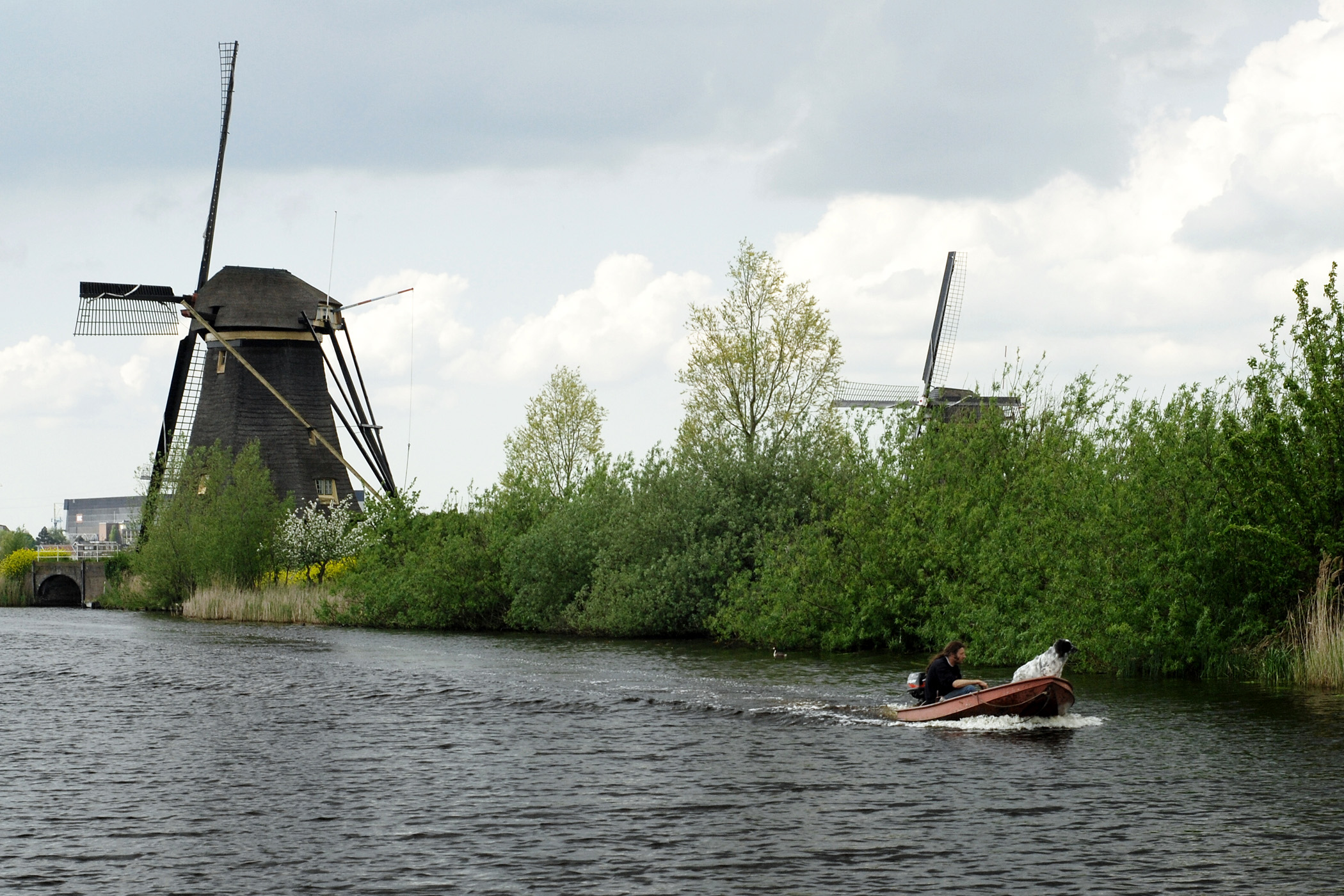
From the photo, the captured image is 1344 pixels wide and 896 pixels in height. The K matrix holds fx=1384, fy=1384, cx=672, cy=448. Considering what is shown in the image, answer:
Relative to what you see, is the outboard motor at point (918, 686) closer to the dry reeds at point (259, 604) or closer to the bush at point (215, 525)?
the dry reeds at point (259, 604)

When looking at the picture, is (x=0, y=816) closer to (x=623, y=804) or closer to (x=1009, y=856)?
(x=623, y=804)

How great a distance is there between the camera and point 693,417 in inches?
1980

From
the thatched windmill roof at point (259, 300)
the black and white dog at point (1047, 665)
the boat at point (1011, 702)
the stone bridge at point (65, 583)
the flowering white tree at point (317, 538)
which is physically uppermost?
the thatched windmill roof at point (259, 300)

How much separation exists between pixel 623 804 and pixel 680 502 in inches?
1034

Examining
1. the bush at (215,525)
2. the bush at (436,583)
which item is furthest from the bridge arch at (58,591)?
the bush at (436,583)

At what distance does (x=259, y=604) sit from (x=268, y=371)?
36.7 ft

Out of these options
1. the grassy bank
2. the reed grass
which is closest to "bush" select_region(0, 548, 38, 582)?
the reed grass

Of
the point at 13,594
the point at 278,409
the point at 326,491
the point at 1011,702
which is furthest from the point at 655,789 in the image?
the point at 13,594

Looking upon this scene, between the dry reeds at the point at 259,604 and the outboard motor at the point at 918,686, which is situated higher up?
the dry reeds at the point at 259,604

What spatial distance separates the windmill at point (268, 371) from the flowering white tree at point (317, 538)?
1.96 meters

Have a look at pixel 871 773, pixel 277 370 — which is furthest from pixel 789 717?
pixel 277 370

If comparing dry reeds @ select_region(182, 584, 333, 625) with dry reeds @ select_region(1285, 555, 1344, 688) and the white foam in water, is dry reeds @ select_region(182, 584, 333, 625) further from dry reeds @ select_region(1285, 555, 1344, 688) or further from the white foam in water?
dry reeds @ select_region(1285, 555, 1344, 688)

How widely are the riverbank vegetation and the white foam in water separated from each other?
6.27 meters

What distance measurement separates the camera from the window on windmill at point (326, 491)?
204 ft
